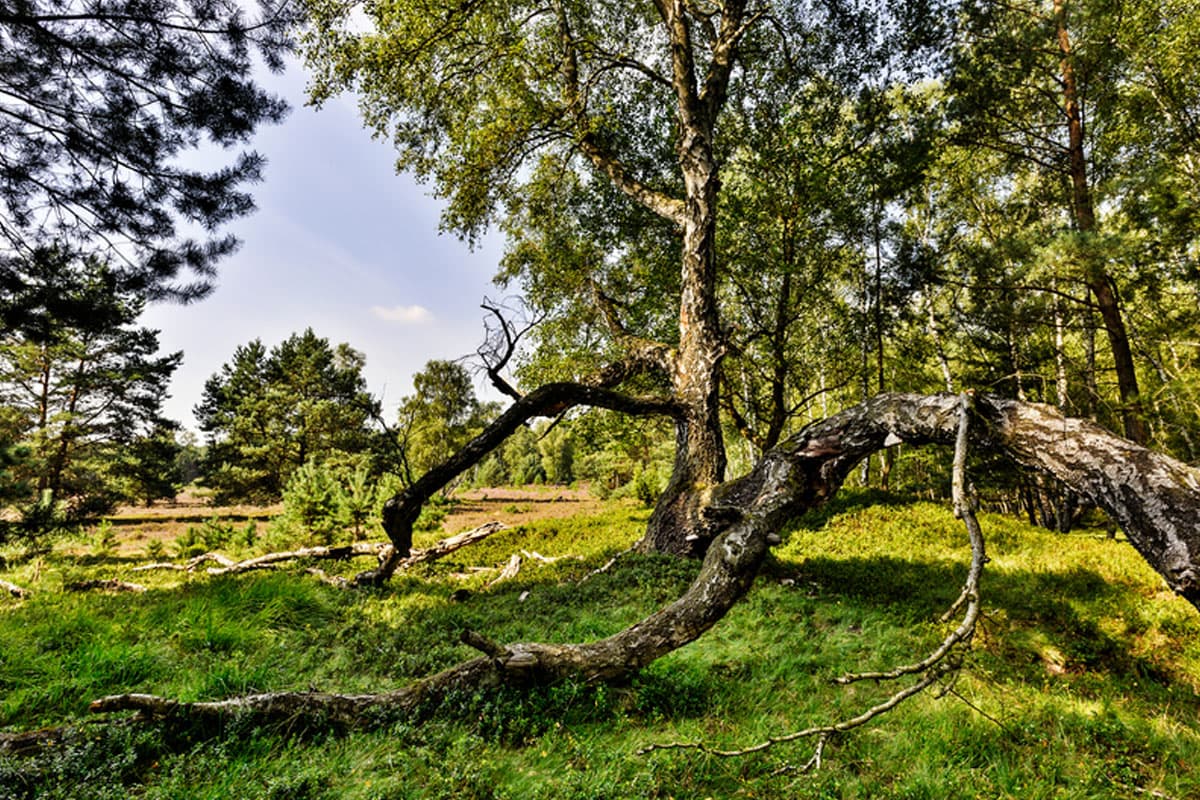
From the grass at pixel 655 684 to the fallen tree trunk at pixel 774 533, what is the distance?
15cm

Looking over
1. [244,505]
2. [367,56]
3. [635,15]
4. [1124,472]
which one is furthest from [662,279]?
[244,505]

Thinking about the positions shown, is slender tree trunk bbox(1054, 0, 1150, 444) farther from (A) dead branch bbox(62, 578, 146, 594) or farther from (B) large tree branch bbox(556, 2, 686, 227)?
(A) dead branch bbox(62, 578, 146, 594)

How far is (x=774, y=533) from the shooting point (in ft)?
14.6

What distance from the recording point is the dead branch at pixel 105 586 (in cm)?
765

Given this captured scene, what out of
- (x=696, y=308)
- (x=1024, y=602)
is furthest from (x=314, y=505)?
(x=1024, y=602)

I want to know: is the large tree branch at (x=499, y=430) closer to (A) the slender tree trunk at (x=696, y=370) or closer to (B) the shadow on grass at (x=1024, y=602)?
(A) the slender tree trunk at (x=696, y=370)

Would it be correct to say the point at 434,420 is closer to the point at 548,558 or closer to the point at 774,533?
the point at 548,558

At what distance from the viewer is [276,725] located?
3062mm

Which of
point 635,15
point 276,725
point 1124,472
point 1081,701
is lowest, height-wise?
point 1081,701

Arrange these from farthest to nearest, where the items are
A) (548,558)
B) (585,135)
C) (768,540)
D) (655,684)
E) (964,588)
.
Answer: (548,558) → (585,135) → (768,540) → (655,684) → (964,588)

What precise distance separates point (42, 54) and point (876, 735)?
29.9ft

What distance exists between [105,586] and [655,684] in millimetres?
9943

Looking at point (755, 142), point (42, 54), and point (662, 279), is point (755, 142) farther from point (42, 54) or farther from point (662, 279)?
point (42, 54)

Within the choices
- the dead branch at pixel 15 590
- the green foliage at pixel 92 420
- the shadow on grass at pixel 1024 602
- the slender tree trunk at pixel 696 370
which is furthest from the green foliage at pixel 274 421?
the shadow on grass at pixel 1024 602
